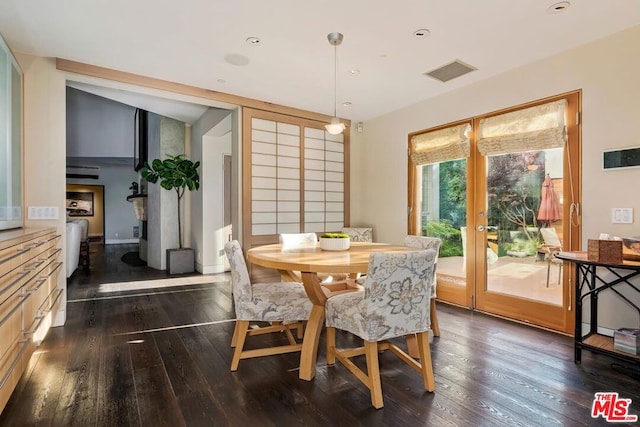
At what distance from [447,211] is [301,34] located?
257 centimetres

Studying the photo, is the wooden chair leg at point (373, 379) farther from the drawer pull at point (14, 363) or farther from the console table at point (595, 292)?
the drawer pull at point (14, 363)

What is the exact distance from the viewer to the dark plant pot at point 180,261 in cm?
569

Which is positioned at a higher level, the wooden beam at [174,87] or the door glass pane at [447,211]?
the wooden beam at [174,87]

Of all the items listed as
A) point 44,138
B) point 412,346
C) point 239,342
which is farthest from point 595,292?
point 44,138

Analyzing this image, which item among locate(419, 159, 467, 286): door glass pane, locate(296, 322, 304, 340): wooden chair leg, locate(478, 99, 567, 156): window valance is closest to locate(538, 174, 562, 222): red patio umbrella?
locate(478, 99, 567, 156): window valance

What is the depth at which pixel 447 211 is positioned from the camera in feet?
13.2

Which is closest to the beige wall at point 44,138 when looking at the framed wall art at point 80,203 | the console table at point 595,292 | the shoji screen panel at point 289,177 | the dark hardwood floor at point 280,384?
the dark hardwood floor at point 280,384

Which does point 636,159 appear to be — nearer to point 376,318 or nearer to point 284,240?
point 376,318

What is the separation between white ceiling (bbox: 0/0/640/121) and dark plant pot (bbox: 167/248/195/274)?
3139mm

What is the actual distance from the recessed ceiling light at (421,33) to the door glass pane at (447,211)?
161 centimetres

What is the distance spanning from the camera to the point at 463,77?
11.5ft

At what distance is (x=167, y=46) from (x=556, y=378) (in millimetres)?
3807

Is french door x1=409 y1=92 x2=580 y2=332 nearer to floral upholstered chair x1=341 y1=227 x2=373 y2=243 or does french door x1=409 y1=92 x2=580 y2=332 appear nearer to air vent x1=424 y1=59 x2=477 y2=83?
air vent x1=424 y1=59 x2=477 y2=83

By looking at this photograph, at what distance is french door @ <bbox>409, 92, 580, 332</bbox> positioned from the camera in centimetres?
297
